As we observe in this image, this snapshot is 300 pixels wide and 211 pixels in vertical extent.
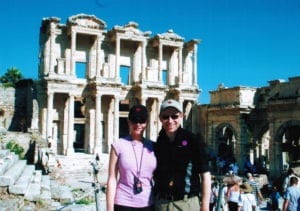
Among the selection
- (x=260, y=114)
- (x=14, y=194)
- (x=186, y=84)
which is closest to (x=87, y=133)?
(x=186, y=84)

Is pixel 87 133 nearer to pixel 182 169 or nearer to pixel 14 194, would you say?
pixel 14 194

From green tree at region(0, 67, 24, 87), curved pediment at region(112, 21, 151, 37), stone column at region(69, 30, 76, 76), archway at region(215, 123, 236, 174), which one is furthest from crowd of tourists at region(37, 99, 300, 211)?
green tree at region(0, 67, 24, 87)

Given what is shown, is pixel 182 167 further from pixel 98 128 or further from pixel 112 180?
pixel 98 128

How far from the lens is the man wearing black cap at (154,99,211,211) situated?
4.19 metres

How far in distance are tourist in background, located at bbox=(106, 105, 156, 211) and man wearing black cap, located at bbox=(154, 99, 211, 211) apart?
0.36 feet

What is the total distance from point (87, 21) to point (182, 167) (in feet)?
98.4

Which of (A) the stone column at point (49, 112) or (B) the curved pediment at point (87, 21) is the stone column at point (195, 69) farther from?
(A) the stone column at point (49, 112)

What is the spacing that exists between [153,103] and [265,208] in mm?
19753

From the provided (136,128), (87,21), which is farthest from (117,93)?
(136,128)

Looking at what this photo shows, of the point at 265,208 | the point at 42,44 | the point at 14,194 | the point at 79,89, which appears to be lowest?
the point at 265,208

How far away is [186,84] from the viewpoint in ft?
121

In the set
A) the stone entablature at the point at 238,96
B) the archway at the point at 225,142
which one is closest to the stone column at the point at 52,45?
the stone entablature at the point at 238,96

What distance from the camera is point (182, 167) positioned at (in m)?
4.21

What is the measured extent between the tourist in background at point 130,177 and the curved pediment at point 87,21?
95.0 feet
